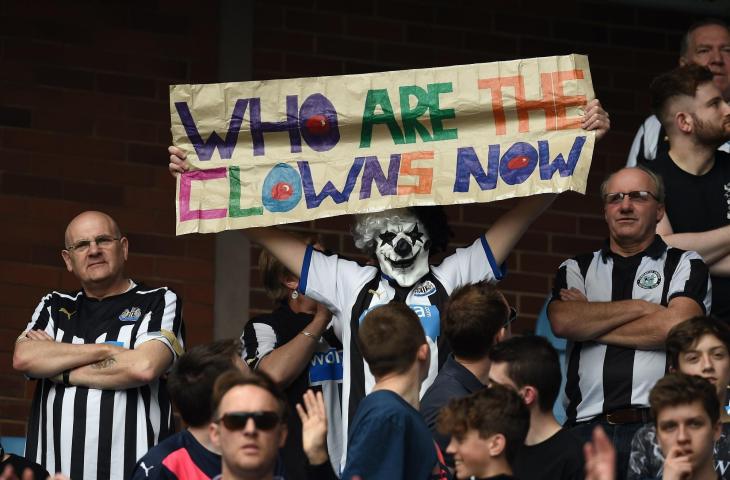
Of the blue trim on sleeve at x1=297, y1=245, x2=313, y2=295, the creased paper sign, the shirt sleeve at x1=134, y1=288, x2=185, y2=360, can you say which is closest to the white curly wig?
the creased paper sign

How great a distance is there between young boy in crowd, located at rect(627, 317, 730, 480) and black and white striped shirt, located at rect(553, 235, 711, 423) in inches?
20.9

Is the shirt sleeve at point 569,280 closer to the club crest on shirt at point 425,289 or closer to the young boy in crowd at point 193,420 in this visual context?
the club crest on shirt at point 425,289

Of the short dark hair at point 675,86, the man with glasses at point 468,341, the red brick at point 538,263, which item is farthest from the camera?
the red brick at point 538,263

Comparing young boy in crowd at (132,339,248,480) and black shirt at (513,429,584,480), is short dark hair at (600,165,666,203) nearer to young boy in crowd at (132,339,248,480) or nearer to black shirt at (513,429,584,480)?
black shirt at (513,429,584,480)

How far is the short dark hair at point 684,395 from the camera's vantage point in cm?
684

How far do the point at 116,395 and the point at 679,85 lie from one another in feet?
10.5

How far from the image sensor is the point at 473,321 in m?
7.43

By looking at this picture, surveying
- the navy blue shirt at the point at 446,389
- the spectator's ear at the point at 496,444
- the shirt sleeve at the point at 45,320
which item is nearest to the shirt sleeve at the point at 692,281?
the navy blue shirt at the point at 446,389

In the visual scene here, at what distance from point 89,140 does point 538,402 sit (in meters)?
4.12

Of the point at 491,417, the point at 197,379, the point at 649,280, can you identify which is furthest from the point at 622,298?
the point at 197,379

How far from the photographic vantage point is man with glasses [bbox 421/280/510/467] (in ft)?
24.2

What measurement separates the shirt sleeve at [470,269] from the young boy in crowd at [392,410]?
1234 mm

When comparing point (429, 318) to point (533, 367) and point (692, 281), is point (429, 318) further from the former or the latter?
point (692, 281)

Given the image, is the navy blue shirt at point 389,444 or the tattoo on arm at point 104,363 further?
the tattoo on arm at point 104,363
